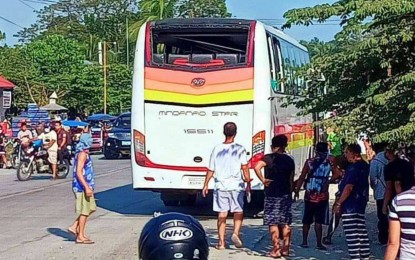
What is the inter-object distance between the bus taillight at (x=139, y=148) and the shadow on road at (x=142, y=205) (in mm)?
1251

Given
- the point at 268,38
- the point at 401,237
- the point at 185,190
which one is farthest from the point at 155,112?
the point at 401,237

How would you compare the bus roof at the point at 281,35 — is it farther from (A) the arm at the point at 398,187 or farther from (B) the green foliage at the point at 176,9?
(B) the green foliage at the point at 176,9

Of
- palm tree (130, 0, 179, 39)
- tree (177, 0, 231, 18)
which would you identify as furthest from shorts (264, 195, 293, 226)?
tree (177, 0, 231, 18)

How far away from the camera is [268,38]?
54.9ft

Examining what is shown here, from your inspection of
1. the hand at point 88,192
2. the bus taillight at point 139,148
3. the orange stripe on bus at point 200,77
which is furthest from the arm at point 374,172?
the bus taillight at point 139,148

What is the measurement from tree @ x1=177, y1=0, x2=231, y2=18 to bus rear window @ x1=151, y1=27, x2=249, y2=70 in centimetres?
3833

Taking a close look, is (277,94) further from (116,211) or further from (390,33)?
(390,33)

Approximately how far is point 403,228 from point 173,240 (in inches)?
114

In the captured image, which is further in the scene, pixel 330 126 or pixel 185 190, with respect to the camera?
pixel 185 190

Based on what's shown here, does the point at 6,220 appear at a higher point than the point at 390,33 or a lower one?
lower

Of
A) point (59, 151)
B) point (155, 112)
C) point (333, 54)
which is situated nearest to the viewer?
point (333, 54)

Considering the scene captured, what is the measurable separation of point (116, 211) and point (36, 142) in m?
9.85

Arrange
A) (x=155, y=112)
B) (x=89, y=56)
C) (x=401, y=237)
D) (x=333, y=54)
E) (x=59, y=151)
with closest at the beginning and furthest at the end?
(x=401, y=237) < (x=333, y=54) < (x=155, y=112) < (x=59, y=151) < (x=89, y=56)

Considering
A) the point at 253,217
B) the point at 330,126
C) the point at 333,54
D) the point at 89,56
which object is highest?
the point at 89,56
